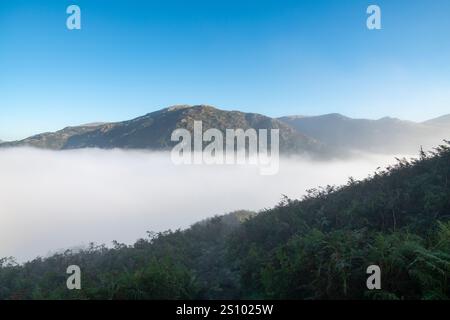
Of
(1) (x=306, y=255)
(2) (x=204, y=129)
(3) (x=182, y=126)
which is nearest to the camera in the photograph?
(1) (x=306, y=255)

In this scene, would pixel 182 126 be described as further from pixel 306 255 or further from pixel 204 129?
pixel 306 255

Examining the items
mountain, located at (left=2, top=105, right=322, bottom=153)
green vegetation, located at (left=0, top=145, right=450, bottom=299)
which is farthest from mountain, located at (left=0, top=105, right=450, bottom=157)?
green vegetation, located at (left=0, top=145, right=450, bottom=299)

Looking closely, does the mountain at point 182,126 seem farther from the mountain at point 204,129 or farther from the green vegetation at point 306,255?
the green vegetation at point 306,255

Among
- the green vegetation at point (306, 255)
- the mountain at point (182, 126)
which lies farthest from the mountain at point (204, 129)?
the green vegetation at point (306, 255)

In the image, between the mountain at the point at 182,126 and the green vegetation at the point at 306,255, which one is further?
the mountain at the point at 182,126

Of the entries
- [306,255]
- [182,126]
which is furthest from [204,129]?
[306,255]

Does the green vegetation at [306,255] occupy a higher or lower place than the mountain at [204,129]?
lower

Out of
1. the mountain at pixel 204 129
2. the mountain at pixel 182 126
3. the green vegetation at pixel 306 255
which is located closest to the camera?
the green vegetation at pixel 306 255
